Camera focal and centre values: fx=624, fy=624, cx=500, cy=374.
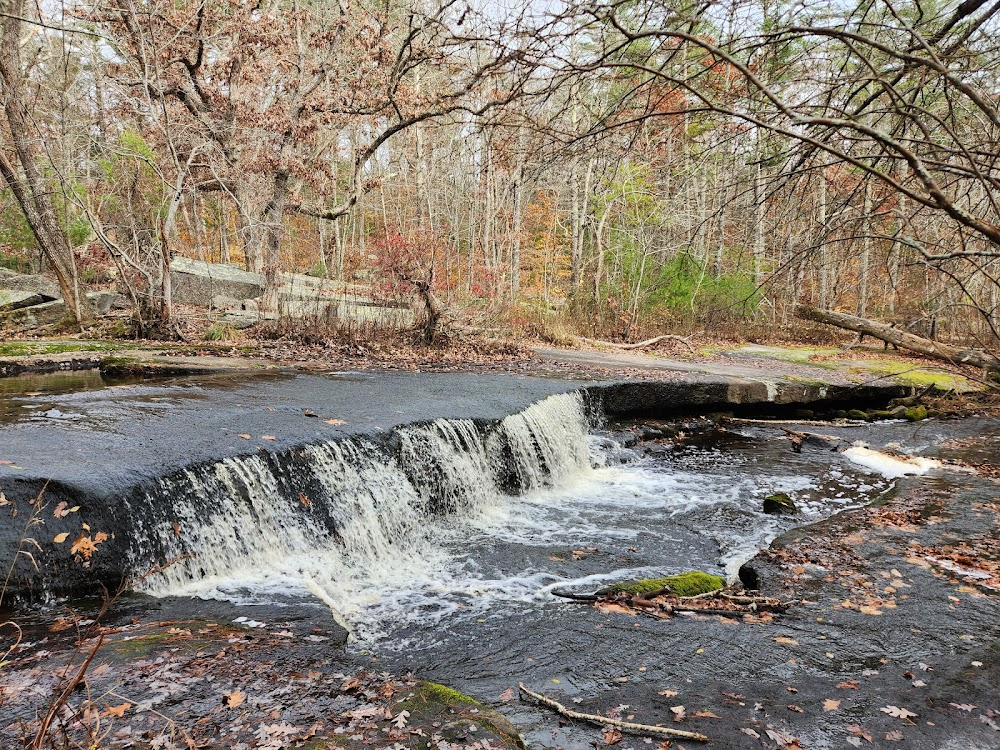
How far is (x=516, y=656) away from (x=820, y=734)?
184cm

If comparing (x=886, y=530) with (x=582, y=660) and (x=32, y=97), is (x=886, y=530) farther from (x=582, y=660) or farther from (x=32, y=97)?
(x=32, y=97)

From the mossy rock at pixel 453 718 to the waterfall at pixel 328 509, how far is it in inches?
66.3

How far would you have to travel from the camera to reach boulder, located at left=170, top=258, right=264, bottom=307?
16.5m

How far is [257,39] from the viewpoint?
15.1 m

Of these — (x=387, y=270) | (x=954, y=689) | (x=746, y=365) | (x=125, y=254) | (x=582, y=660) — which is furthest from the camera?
(x=746, y=365)

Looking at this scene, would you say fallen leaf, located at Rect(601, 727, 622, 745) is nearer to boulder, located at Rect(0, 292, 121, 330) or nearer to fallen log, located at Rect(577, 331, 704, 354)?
boulder, located at Rect(0, 292, 121, 330)

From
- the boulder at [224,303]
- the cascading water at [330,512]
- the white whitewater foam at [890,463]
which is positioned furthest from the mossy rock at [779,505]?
the boulder at [224,303]

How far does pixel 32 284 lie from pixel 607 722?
15.7 m

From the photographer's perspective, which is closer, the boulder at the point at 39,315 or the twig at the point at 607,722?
the twig at the point at 607,722

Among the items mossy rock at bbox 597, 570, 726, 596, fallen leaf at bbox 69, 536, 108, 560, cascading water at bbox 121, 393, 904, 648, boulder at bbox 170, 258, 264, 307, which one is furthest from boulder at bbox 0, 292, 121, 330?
mossy rock at bbox 597, 570, 726, 596

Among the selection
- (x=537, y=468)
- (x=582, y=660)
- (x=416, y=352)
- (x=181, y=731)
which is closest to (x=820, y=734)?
(x=582, y=660)

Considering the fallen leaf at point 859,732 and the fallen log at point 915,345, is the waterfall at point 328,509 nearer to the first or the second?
the fallen leaf at point 859,732

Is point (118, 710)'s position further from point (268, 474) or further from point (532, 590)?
point (532, 590)

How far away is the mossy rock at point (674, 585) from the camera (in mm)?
5070
